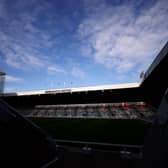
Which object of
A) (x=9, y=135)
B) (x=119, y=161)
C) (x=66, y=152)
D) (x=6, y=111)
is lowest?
(x=119, y=161)

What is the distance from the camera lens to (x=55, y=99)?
75.0 feet

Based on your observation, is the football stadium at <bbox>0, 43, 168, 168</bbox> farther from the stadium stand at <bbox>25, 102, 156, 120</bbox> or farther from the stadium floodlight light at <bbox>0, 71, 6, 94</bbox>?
the stadium floodlight light at <bbox>0, 71, 6, 94</bbox>

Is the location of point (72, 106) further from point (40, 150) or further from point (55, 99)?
point (40, 150)

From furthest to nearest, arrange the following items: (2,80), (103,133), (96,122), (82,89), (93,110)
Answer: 1. (2,80)
2. (93,110)
3. (82,89)
4. (96,122)
5. (103,133)

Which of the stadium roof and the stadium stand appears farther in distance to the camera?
the stadium stand

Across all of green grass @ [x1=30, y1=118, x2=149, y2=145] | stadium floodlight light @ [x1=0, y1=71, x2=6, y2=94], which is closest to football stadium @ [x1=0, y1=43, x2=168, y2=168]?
green grass @ [x1=30, y1=118, x2=149, y2=145]

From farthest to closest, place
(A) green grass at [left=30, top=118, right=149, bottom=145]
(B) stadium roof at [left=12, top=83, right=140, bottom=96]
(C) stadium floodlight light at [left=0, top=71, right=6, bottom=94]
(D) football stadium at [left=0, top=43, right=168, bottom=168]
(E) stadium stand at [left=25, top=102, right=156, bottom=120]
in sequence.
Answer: (C) stadium floodlight light at [left=0, top=71, right=6, bottom=94], (E) stadium stand at [left=25, top=102, right=156, bottom=120], (B) stadium roof at [left=12, top=83, right=140, bottom=96], (A) green grass at [left=30, top=118, right=149, bottom=145], (D) football stadium at [left=0, top=43, right=168, bottom=168]

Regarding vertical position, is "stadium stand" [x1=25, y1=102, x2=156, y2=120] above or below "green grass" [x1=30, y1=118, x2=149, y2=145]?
above

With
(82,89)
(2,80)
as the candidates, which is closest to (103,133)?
(82,89)

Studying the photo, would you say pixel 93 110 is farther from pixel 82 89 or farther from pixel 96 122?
pixel 96 122

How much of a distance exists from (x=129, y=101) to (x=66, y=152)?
1963 cm

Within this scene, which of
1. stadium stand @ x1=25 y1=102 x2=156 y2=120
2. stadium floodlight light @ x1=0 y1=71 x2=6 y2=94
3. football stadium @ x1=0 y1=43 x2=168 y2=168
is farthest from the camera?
stadium floodlight light @ x1=0 y1=71 x2=6 y2=94

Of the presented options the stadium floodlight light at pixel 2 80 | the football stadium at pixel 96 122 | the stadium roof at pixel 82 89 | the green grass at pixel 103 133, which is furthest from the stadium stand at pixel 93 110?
the stadium floodlight light at pixel 2 80

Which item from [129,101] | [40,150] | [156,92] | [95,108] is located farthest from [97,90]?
[40,150]
